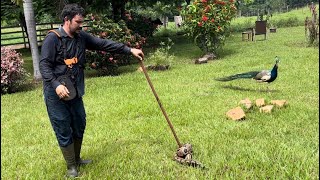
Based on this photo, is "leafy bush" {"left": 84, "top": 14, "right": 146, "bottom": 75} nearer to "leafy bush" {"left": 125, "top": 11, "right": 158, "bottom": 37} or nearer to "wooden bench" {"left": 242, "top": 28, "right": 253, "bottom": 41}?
"leafy bush" {"left": 125, "top": 11, "right": 158, "bottom": 37}

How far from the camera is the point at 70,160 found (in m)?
4.74

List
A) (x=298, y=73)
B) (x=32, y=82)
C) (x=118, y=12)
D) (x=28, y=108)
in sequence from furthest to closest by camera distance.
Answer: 1. (x=118, y=12)
2. (x=32, y=82)
3. (x=298, y=73)
4. (x=28, y=108)

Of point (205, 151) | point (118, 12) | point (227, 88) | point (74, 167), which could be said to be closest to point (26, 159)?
point (74, 167)

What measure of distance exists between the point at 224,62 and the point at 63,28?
10189 mm

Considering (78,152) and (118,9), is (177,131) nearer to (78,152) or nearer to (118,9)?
(78,152)

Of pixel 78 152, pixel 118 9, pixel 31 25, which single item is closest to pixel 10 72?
pixel 31 25

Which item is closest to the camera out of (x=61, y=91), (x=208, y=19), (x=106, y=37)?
(x=61, y=91)

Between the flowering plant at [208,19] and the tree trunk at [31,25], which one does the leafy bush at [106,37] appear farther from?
the flowering plant at [208,19]

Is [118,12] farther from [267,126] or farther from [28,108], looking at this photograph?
[267,126]

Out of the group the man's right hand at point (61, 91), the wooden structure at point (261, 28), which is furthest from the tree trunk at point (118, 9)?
the man's right hand at point (61, 91)

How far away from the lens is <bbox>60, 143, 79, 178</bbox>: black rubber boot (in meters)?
4.67

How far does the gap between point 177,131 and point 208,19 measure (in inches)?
376

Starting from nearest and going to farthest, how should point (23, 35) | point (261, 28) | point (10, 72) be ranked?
point (10, 72) → point (261, 28) → point (23, 35)

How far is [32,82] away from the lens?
13219mm
